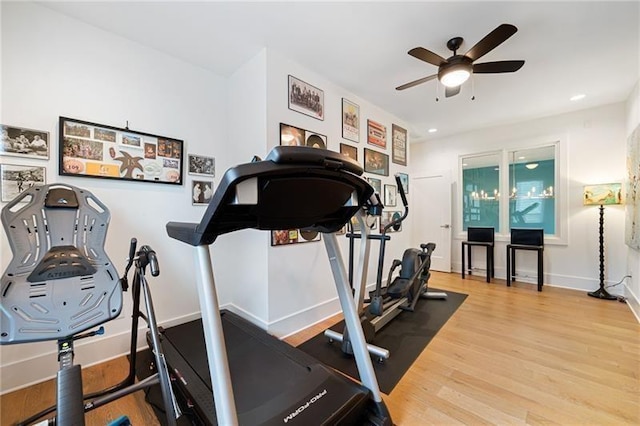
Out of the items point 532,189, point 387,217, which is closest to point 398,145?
point 387,217

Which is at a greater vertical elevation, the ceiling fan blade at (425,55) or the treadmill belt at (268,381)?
the ceiling fan blade at (425,55)

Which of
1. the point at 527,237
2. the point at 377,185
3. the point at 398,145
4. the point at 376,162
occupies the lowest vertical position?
the point at 527,237

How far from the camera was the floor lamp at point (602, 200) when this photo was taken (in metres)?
3.45

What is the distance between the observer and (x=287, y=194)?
2.85 ft

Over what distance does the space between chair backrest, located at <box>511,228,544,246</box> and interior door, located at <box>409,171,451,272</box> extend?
1.06m

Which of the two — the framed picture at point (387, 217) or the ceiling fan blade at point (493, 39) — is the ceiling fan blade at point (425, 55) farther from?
the framed picture at point (387, 217)

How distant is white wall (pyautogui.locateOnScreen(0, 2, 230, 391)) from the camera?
1815mm

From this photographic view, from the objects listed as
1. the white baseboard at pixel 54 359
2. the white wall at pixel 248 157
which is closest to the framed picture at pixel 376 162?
the white wall at pixel 248 157

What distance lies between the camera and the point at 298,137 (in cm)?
271

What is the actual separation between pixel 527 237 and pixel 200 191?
5.06 m

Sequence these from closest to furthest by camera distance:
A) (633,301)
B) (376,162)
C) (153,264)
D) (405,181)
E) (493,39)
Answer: (153,264) → (493,39) → (633,301) → (376,162) → (405,181)

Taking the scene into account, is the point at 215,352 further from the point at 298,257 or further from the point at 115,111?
the point at 115,111

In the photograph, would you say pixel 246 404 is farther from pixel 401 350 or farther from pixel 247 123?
pixel 247 123

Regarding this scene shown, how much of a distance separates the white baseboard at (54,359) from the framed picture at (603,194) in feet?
18.8
